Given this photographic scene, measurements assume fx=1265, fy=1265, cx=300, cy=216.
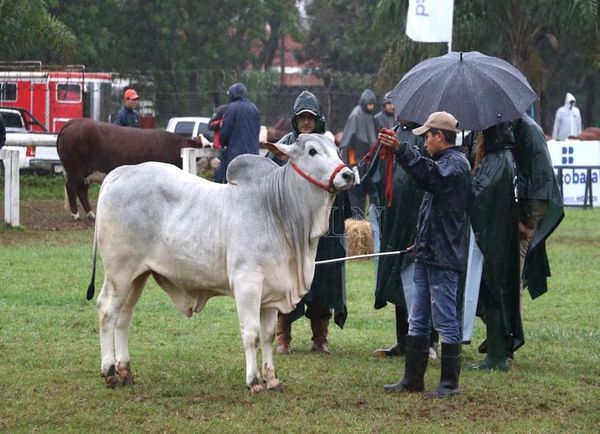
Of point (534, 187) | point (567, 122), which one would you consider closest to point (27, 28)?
point (567, 122)

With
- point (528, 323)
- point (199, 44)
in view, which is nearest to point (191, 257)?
point (528, 323)

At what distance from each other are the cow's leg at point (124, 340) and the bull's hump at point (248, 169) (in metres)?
0.91

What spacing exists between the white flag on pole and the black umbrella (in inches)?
310

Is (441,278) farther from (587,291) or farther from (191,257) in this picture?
(587,291)

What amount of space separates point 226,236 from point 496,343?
96.4 inches

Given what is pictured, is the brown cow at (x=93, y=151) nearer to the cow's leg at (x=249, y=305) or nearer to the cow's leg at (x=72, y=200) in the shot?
the cow's leg at (x=72, y=200)

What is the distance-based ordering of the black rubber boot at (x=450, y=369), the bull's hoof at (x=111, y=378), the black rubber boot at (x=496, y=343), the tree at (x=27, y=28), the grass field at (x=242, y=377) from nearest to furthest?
the grass field at (x=242, y=377)
the black rubber boot at (x=450, y=369)
the bull's hoof at (x=111, y=378)
the black rubber boot at (x=496, y=343)
the tree at (x=27, y=28)

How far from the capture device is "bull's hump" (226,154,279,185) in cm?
855

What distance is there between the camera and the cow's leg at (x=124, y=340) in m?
8.62

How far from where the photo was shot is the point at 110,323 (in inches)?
338

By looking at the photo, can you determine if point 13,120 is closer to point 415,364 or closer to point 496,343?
point 496,343

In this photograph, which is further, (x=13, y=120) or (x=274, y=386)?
(x=13, y=120)

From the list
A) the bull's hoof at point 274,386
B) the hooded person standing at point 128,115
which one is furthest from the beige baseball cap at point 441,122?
the hooded person standing at point 128,115

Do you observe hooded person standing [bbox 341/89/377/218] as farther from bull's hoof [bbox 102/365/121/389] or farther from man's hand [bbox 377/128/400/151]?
man's hand [bbox 377/128/400/151]
